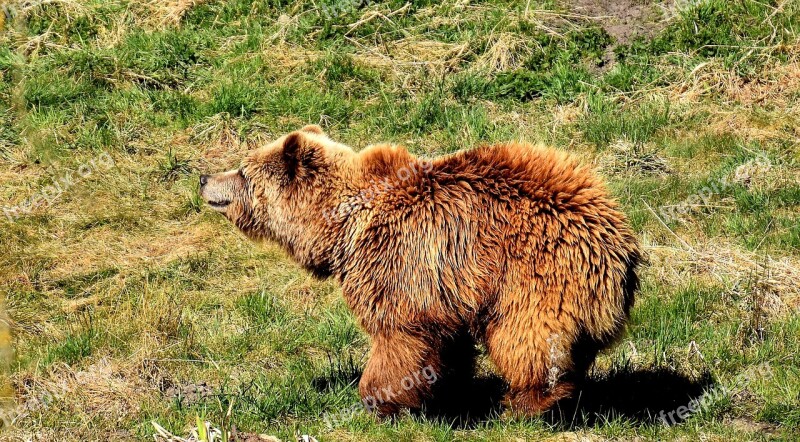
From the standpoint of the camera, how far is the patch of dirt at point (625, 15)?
33.9 ft

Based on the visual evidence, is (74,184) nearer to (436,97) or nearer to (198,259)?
(198,259)

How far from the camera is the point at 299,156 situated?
5.94 m

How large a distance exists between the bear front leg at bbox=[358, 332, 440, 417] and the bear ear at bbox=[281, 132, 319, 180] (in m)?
1.11

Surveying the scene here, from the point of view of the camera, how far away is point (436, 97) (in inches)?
392

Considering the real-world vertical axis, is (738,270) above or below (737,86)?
below

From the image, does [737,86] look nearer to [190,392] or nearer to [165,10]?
[165,10]

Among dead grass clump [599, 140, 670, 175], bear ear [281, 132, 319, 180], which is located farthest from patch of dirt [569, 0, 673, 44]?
bear ear [281, 132, 319, 180]

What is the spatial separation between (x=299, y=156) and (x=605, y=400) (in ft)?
8.00

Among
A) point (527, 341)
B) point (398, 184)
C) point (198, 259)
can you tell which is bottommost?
point (198, 259)

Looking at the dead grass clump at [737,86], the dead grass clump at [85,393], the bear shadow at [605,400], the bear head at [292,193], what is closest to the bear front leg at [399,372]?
the bear shadow at [605,400]

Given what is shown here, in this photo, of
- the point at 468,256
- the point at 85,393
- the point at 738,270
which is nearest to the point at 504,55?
the point at 738,270

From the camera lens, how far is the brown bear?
531 centimetres

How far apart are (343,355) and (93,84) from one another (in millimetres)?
5051

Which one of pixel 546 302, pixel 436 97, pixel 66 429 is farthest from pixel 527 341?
pixel 436 97
